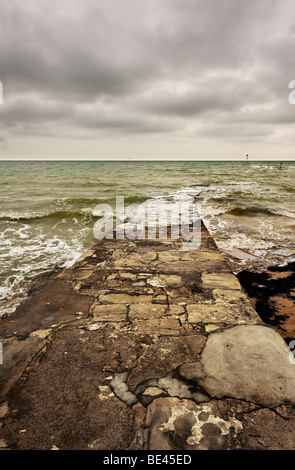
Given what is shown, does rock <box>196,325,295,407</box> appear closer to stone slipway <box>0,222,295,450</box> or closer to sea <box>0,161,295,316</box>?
stone slipway <box>0,222,295,450</box>

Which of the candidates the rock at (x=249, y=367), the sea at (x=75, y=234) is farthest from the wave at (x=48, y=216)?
the rock at (x=249, y=367)

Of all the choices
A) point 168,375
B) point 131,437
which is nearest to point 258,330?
point 168,375

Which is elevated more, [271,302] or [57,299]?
[57,299]

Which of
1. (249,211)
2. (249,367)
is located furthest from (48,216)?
(249,367)

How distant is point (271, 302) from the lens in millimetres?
3244

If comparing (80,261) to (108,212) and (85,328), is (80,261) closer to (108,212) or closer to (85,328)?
(85,328)

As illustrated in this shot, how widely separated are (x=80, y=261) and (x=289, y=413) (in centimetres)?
302

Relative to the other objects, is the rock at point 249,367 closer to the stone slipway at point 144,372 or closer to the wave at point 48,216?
the stone slipway at point 144,372

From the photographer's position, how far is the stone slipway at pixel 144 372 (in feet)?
4.17

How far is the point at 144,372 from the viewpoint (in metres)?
1.65

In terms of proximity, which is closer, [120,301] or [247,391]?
[247,391]

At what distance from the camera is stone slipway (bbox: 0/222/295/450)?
50.0 inches

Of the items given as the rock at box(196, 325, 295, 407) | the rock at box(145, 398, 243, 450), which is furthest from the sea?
the rock at box(145, 398, 243, 450)

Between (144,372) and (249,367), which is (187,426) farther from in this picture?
(249,367)
